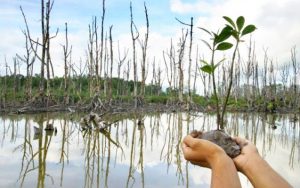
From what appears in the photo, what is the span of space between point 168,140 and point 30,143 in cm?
338

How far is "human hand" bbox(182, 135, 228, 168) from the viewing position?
1256mm

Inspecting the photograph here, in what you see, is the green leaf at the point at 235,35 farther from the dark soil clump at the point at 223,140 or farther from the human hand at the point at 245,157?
the human hand at the point at 245,157

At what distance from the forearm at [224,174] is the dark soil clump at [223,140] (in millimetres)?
241

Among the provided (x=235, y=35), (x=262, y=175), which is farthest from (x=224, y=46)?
(x=262, y=175)

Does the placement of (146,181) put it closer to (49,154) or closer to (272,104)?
(49,154)

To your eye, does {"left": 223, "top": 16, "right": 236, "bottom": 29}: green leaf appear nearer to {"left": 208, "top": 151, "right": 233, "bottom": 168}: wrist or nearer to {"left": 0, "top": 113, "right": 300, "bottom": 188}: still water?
{"left": 208, "top": 151, "right": 233, "bottom": 168}: wrist

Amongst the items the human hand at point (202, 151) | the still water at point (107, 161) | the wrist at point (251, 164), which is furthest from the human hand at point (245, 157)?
the still water at point (107, 161)

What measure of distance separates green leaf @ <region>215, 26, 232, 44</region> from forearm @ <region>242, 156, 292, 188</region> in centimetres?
57

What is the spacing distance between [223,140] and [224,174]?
0.51 metres

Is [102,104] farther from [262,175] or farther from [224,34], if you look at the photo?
[262,175]

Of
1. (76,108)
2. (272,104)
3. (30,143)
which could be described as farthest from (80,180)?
(272,104)

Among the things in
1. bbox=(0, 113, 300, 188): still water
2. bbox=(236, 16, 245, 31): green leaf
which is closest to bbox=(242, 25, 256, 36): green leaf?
bbox=(236, 16, 245, 31): green leaf

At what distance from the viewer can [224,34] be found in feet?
5.79

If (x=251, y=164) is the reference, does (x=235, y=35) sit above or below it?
above
